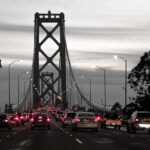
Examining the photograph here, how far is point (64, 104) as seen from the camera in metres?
133

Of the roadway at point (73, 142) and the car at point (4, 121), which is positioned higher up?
the car at point (4, 121)

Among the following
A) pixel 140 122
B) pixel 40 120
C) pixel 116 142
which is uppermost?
pixel 40 120

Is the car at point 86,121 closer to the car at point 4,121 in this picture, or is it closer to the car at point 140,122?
the car at point 140,122

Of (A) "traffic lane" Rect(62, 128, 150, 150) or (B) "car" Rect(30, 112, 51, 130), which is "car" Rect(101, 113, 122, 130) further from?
(A) "traffic lane" Rect(62, 128, 150, 150)

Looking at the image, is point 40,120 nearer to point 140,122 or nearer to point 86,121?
point 86,121

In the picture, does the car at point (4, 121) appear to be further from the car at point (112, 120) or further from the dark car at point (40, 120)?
the car at point (112, 120)

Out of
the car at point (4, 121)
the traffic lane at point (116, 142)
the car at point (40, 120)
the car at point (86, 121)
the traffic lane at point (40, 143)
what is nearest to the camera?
the traffic lane at point (40, 143)

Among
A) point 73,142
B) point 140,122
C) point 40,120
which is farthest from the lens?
point 40,120

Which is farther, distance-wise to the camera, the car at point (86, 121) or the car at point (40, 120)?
the car at point (40, 120)

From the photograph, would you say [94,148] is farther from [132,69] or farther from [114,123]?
[132,69]

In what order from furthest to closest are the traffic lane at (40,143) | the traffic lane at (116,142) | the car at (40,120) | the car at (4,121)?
1. the car at (40,120)
2. the car at (4,121)
3. the traffic lane at (116,142)
4. the traffic lane at (40,143)

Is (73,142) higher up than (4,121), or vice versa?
(4,121)

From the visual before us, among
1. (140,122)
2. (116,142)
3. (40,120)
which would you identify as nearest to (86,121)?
(140,122)

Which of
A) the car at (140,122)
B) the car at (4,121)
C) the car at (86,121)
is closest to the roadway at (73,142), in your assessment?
the car at (140,122)
